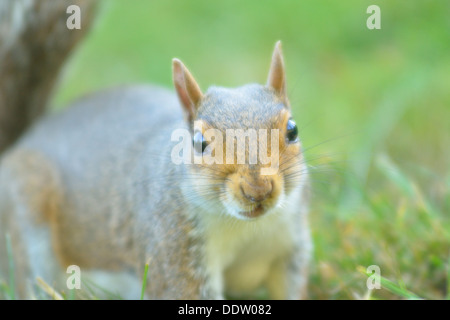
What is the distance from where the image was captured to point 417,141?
3143 mm

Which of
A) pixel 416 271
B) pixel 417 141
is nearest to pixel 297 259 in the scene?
pixel 416 271

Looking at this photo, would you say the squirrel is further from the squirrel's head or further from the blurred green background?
the blurred green background

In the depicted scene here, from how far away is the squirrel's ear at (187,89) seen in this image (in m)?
1.87

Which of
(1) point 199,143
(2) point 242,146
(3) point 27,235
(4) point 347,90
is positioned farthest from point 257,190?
(4) point 347,90

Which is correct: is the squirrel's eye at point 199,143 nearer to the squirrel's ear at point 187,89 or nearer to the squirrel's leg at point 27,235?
the squirrel's ear at point 187,89

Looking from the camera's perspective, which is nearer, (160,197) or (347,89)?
(160,197)

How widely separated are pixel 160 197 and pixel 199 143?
0.32 m

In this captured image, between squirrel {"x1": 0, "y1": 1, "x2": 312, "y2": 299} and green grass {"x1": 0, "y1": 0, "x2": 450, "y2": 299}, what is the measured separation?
23 cm

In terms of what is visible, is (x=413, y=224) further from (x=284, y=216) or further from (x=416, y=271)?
(x=284, y=216)

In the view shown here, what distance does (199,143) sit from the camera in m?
1.76

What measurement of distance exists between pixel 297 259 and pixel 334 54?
2340 millimetres

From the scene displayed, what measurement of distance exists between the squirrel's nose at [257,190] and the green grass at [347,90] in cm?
38

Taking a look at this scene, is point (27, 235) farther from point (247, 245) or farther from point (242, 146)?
point (242, 146)

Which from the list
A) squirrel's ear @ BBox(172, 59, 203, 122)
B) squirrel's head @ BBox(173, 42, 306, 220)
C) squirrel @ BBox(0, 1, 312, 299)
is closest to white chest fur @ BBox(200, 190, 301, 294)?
squirrel @ BBox(0, 1, 312, 299)
